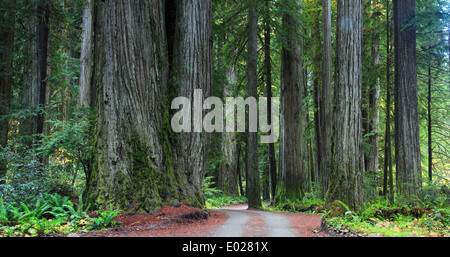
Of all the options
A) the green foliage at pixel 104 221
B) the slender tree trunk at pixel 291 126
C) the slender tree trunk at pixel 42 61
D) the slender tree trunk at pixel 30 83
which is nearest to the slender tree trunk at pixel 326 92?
the slender tree trunk at pixel 291 126

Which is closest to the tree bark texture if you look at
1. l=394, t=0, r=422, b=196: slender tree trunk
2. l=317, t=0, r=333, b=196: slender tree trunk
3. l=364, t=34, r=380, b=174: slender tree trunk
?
l=317, t=0, r=333, b=196: slender tree trunk

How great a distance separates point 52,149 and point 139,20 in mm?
4523

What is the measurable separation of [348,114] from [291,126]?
7.83m

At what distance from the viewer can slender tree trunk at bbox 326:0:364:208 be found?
7504mm

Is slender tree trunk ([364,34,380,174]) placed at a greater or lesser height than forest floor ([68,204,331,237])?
greater

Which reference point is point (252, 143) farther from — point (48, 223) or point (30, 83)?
point (30, 83)

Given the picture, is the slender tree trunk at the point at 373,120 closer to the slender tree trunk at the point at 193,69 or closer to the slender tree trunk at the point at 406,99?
the slender tree trunk at the point at 406,99

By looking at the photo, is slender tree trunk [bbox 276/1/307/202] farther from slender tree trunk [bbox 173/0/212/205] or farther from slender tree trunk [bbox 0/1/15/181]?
slender tree trunk [bbox 0/1/15/181]

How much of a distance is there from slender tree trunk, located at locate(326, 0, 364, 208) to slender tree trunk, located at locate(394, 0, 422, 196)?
13.3 ft

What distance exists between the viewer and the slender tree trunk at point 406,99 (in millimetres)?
10656

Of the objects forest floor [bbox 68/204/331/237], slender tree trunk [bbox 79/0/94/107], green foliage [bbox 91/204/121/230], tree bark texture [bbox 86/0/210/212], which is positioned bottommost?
forest floor [bbox 68/204/331/237]

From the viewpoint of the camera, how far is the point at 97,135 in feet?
24.1

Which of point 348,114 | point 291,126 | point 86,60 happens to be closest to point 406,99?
point 348,114

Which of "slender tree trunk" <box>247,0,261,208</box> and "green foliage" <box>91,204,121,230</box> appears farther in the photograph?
"slender tree trunk" <box>247,0,261,208</box>
